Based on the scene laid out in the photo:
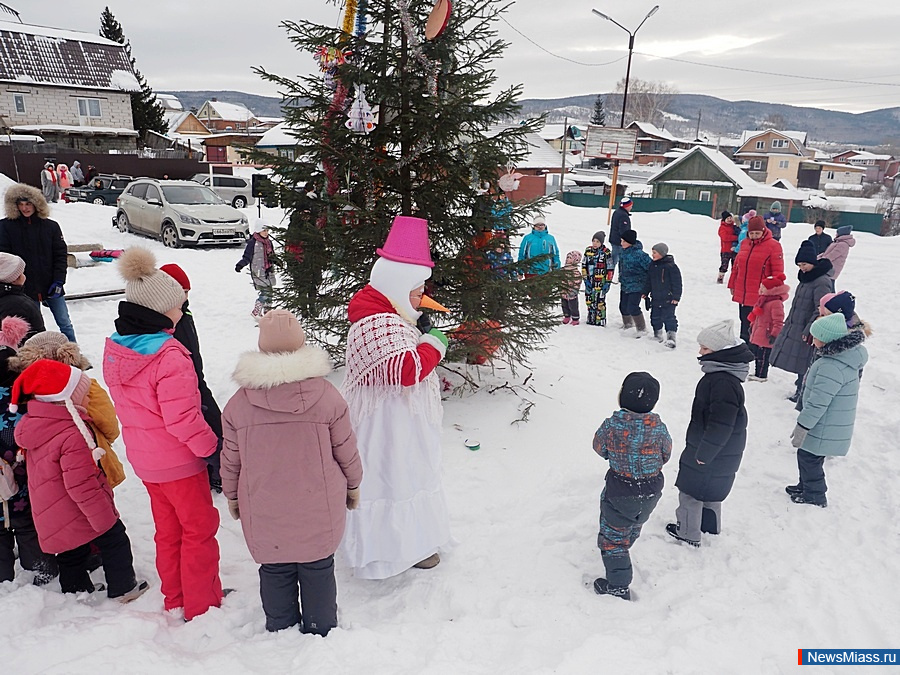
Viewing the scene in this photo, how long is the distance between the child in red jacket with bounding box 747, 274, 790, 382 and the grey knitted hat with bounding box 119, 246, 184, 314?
6.65 m

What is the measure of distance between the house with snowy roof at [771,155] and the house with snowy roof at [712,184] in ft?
103

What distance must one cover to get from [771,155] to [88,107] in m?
70.4

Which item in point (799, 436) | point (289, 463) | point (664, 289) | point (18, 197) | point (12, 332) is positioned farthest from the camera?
point (664, 289)

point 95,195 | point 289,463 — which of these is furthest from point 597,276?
point 95,195

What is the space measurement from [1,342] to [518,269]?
4.25m

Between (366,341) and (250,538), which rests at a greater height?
(366,341)

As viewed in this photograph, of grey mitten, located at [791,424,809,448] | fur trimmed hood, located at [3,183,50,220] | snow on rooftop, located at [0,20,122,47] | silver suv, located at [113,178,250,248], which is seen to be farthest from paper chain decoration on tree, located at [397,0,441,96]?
snow on rooftop, located at [0,20,122,47]

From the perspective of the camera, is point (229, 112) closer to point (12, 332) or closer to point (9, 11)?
point (9, 11)

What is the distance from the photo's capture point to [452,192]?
17.5 feet

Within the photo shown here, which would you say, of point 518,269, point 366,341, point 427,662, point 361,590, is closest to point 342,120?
point 518,269

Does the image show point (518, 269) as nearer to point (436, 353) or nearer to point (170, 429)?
point (436, 353)

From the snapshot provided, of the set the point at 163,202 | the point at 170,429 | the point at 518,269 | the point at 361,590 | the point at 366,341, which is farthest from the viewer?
the point at 163,202

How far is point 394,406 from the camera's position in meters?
3.39

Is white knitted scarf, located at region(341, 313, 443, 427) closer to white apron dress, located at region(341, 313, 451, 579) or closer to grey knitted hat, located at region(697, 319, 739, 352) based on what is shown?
white apron dress, located at region(341, 313, 451, 579)
